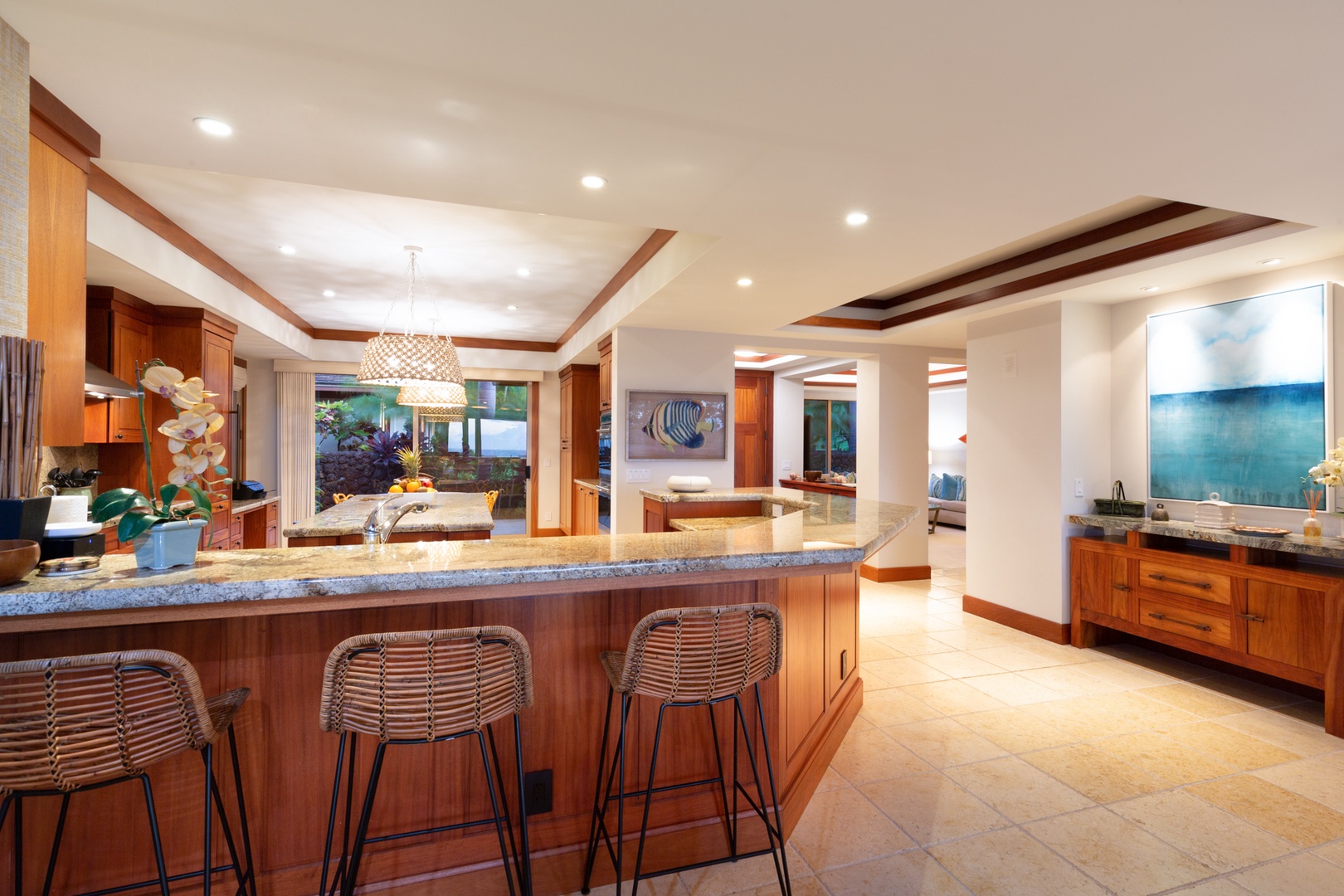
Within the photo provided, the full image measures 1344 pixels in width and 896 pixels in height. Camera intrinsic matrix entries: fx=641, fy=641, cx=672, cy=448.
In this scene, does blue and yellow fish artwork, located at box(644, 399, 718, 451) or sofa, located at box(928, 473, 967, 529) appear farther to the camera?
sofa, located at box(928, 473, 967, 529)

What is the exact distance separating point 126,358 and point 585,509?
407 centimetres

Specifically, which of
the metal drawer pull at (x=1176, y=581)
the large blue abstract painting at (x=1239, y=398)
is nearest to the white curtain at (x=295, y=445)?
the metal drawer pull at (x=1176, y=581)

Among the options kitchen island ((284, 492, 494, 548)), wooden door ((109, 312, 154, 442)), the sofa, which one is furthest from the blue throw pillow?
wooden door ((109, 312, 154, 442))

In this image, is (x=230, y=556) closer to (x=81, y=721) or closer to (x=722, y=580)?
(x=81, y=721)

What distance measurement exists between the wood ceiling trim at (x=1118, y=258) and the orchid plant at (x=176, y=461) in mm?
4170

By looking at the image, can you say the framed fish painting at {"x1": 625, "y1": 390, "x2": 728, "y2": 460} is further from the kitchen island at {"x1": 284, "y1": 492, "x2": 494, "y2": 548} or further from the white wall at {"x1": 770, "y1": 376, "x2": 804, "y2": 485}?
the white wall at {"x1": 770, "y1": 376, "x2": 804, "y2": 485}

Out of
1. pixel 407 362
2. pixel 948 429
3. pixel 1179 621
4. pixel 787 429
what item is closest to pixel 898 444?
pixel 1179 621

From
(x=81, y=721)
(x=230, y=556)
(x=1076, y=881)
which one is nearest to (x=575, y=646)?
(x=230, y=556)

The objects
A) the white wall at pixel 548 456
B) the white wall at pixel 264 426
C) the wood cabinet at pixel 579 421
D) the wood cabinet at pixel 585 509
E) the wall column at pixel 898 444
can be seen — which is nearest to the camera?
the wall column at pixel 898 444

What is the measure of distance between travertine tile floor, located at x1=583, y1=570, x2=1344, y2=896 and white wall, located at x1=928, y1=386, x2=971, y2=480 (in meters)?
7.74

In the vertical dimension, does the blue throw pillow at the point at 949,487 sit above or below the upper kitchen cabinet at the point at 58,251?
below

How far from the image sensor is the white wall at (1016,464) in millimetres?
4402

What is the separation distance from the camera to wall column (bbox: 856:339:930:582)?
621cm

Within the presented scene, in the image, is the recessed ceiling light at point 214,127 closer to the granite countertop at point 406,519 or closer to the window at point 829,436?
the granite countertop at point 406,519
